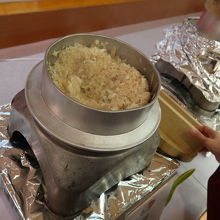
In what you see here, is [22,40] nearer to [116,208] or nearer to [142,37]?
[142,37]

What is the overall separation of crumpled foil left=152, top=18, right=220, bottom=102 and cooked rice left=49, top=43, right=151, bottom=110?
1.57 feet

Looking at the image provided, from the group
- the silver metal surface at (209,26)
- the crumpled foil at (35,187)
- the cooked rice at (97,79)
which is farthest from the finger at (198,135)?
the silver metal surface at (209,26)

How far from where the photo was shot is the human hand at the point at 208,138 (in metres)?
0.83

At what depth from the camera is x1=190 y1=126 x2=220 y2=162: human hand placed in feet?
2.72

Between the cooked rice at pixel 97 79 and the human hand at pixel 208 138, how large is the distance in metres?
0.29

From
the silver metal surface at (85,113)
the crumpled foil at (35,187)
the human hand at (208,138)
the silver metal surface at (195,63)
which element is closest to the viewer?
the silver metal surface at (85,113)

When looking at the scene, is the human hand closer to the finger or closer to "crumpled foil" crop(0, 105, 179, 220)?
the finger

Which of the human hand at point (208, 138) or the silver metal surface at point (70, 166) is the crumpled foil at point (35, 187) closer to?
the silver metal surface at point (70, 166)

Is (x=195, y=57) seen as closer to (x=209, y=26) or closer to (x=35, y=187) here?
(x=209, y=26)

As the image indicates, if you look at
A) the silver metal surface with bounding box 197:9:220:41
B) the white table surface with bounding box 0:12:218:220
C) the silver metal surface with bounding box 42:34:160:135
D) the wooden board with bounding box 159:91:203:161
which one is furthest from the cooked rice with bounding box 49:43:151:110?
the silver metal surface with bounding box 197:9:220:41

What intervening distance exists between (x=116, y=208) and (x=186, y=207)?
35cm

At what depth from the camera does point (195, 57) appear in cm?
115

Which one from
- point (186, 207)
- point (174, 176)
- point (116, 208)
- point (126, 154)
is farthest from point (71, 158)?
point (186, 207)

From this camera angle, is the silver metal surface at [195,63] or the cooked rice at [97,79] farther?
the silver metal surface at [195,63]
